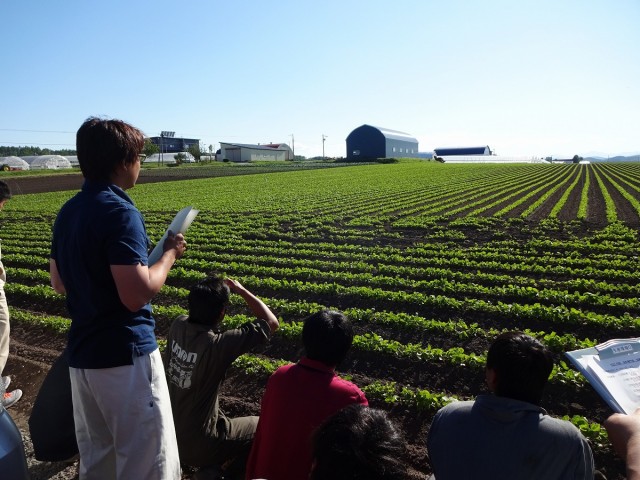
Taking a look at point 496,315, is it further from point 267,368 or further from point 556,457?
point 556,457

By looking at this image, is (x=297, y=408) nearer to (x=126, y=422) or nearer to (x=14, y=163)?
(x=126, y=422)

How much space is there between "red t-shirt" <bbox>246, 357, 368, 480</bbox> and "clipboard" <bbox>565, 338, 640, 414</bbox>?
1130 millimetres

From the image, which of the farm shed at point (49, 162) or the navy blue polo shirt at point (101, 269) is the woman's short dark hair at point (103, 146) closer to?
the navy blue polo shirt at point (101, 269)

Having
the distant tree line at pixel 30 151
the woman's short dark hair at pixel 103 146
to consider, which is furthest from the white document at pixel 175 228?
the distant tree line at pixel 30 151

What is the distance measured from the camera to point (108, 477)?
7.40 feet

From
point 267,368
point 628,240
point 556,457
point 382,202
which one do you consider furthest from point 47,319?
point 382,202

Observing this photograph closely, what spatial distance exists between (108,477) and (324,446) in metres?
1.44

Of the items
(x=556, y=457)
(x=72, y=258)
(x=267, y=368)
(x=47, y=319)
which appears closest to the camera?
(x=556, y=457)

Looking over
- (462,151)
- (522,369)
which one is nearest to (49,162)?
(462,151)

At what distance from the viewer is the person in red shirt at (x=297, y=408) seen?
2259 millimetres

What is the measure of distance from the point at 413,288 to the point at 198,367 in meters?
5.54

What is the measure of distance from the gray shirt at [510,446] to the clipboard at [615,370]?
309 millimetres

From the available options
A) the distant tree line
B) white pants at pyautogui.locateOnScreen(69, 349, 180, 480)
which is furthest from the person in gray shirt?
the distant tree line

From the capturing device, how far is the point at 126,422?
6.84 ft
